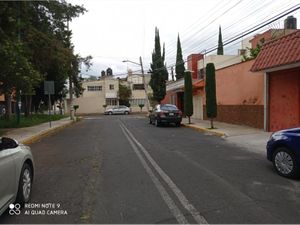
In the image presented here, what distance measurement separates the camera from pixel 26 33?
23656mm

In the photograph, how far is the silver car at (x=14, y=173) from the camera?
5.78 meters

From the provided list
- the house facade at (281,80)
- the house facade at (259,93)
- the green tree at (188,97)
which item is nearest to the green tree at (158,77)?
the house facade at (259,93)

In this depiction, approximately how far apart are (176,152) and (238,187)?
564 cm

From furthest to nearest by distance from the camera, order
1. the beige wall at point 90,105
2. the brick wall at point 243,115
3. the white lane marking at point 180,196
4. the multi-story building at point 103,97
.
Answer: the multi-story building at point 103,97, the beige wall at point 90,105, the brick wall at point 243,115, the white lane marking at point 180,196

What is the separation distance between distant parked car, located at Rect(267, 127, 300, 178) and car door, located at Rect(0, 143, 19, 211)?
5821 mm

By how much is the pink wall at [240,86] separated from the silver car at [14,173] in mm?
16930

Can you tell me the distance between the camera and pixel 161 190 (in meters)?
7.73

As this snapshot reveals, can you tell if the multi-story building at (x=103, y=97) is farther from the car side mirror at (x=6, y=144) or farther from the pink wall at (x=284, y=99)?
the car side mirror at (x=6, y=144)

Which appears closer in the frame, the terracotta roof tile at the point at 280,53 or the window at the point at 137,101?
the terracotta roof tile at the point at 280,53

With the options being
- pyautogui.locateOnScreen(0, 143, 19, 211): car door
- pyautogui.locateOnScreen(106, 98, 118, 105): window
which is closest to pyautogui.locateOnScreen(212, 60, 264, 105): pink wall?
pyautogui.locateOnScreen(0, 143, 19, 211): car door

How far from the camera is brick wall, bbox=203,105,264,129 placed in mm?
22266

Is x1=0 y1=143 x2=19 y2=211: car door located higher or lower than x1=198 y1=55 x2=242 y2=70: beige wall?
lower

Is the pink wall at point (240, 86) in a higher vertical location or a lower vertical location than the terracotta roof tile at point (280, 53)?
lower

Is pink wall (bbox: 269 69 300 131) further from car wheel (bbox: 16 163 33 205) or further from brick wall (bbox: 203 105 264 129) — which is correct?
car wheel (bbox: 16 163 33 205)
